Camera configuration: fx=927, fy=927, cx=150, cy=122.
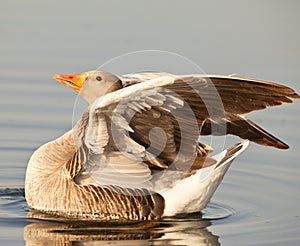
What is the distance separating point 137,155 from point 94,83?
105cm

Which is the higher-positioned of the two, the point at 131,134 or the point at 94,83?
the point at 94,83

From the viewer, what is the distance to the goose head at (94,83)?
1077cm

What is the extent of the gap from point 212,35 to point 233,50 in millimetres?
756

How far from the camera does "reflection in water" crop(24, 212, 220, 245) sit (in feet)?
31.9

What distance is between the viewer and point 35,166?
11.1 meters

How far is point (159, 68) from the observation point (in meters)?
12.8

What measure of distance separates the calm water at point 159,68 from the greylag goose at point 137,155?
358 mm

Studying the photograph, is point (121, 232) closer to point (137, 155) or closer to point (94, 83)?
point (137, 155)

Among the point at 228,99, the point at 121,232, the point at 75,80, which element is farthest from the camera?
the point at 75,80

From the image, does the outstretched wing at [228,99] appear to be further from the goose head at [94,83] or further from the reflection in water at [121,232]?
the reflection in water at [121,232]

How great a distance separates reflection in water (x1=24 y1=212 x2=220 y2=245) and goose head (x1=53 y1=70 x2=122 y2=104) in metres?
1.53

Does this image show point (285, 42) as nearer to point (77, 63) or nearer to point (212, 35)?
point (212, 35)

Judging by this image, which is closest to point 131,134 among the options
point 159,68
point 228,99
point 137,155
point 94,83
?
point 137,155

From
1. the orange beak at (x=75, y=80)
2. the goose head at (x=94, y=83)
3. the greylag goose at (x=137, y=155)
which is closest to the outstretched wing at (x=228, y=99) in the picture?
the greylag goose at (x=137, y=155)
